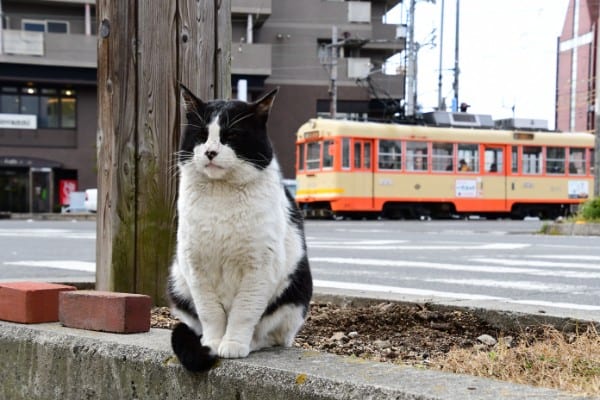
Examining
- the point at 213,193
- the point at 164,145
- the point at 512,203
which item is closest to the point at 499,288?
the point at 164,145

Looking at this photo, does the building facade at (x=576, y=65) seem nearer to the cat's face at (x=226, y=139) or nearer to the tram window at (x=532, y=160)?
the tram window at (x=532, y=160)

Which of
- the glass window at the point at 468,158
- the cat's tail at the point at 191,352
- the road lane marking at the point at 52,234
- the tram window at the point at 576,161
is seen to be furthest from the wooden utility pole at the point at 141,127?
the tram window at the point at 576,161

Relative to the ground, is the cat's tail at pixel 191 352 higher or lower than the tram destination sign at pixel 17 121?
lower

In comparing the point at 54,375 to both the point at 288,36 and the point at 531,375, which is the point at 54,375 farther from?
the point at 288,36

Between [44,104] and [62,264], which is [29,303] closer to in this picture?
[62,264]

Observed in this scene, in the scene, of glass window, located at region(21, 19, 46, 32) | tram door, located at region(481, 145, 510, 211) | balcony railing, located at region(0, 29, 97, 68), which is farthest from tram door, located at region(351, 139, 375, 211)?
glass window, located at region(21, 19, 46, 32)

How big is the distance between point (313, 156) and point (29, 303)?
2163cm

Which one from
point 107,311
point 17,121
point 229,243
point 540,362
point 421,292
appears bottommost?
point 421,292

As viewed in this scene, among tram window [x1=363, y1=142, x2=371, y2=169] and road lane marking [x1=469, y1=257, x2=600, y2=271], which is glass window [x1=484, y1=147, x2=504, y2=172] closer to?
tram window [x1=363, y1=142, x2=371, y2=169]

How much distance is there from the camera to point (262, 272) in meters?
2.45

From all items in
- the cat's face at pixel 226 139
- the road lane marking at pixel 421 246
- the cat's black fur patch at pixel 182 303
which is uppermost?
the cat's face at pixel 226 139

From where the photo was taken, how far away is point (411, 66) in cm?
3441

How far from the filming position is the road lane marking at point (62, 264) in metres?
7.86

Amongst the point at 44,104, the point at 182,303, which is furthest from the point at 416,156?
the point at 182,303
